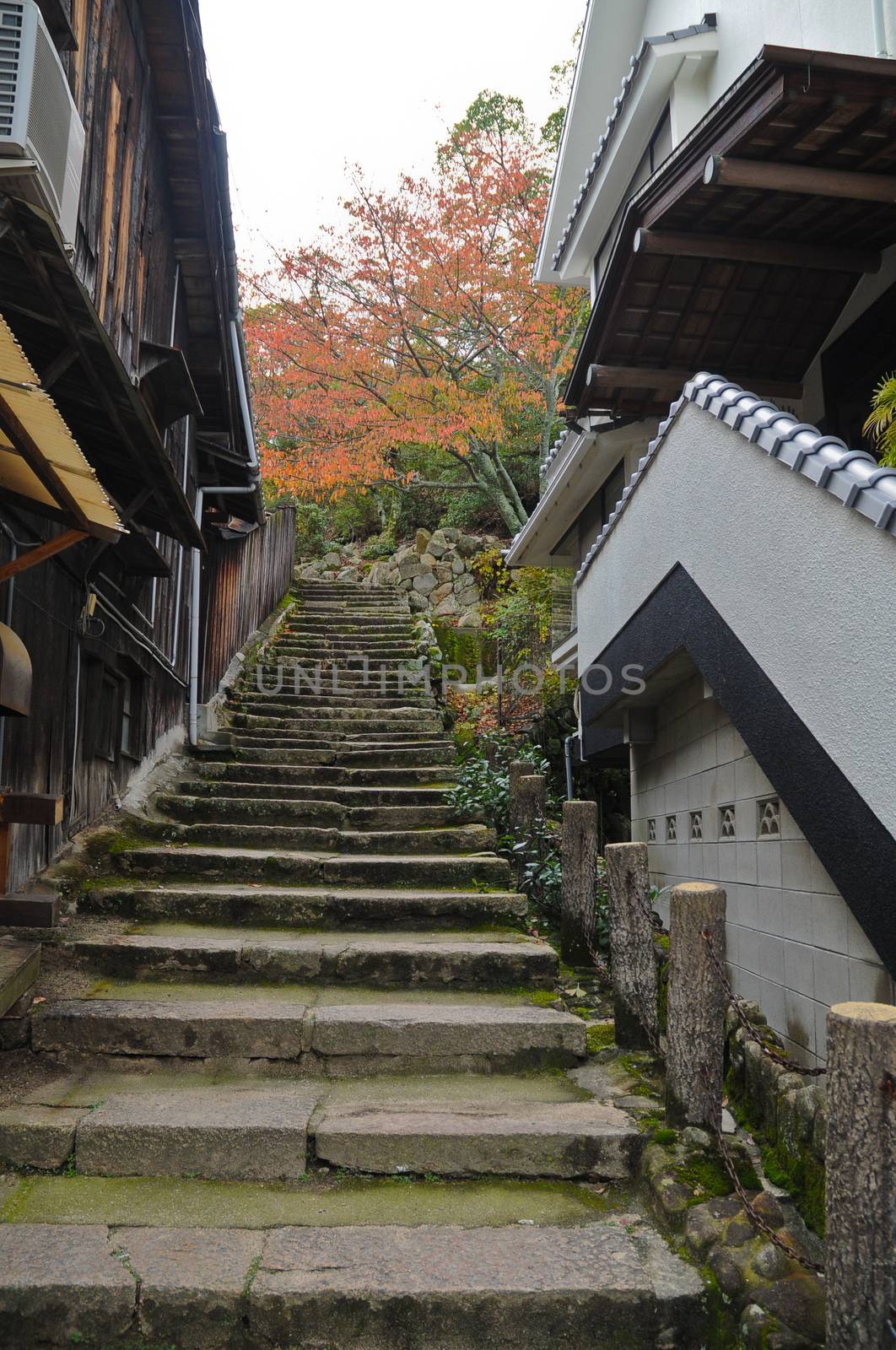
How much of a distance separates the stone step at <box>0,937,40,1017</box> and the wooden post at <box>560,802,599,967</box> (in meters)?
2.86

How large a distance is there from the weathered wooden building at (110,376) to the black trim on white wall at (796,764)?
3.02 meters

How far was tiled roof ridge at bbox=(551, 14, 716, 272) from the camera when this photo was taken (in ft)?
23.8

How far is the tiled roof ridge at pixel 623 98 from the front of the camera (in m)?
7.25

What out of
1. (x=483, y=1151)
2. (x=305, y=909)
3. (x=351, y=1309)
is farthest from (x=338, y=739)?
(x=351, y=1309)

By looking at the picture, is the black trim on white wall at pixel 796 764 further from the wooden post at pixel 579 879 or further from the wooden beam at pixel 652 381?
the wooden beam at pixel 652 381

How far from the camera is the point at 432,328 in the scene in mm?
16047

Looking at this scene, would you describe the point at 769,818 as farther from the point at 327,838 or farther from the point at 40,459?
the point at 40,459

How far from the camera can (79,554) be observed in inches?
235

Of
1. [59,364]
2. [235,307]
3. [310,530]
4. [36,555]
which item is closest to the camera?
[36,555]

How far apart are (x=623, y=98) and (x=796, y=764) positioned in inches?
274

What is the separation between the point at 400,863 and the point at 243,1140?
9.43ft

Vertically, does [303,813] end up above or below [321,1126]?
above

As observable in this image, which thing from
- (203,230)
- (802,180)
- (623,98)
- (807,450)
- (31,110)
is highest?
(623,98)

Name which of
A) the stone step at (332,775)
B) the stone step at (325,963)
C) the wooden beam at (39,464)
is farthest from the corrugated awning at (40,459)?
the stone step at (332,775)
